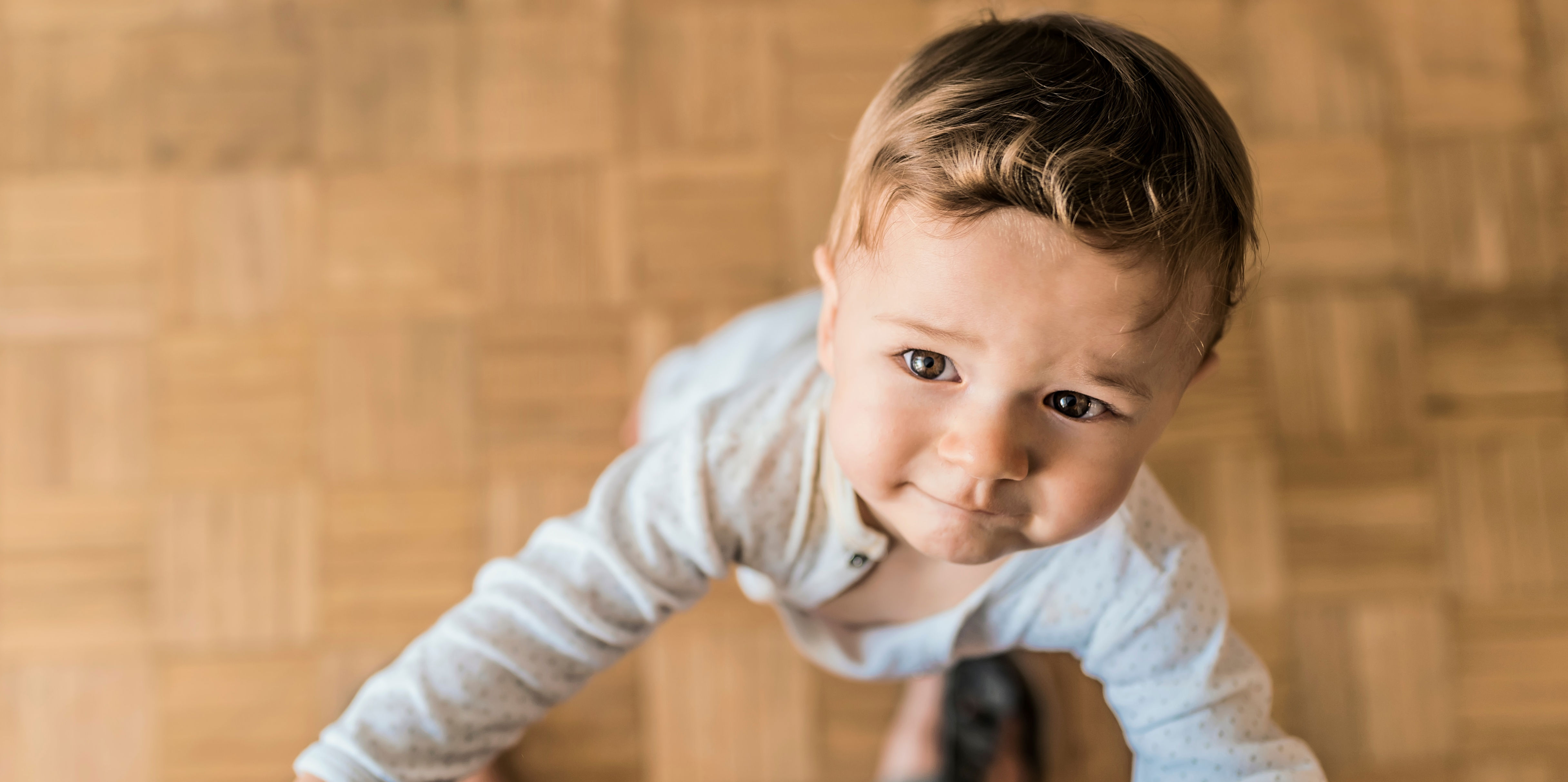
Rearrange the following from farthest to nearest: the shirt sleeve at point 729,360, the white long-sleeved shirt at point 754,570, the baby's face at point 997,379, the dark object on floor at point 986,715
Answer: the dark object on floor at point 986,715
the shirt sleeve at point 729,360
the white long-sleeved shirt at point 754,570
the baby's face at point 997,379

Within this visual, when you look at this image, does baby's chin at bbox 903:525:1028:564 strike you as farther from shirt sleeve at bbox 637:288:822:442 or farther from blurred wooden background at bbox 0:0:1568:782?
blurred wooden background at bbox 0:0:1568:782

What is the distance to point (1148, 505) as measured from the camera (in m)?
0.54

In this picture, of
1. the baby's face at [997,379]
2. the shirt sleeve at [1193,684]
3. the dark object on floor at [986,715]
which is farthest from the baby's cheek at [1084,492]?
the dark object on floor at [986,715]

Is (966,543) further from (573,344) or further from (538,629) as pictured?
(573,344)

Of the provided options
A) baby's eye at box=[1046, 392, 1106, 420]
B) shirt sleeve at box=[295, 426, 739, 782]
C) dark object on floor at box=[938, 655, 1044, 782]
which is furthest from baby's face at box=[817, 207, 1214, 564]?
dark object on floor at box=[938, 655, 1044, 782]

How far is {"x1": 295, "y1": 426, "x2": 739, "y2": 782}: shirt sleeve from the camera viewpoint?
0.49 meters

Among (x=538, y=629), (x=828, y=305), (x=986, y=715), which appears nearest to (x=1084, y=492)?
(x=828, y=305)

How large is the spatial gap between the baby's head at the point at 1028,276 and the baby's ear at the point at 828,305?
1cm

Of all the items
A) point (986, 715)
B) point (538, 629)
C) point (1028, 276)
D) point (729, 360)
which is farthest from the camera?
point (986, 715)

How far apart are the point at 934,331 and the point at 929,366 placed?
0.08 feet

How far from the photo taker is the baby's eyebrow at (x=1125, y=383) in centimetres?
40

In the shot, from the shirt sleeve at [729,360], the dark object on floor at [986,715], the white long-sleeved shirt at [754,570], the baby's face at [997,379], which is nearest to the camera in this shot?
the baby's face at [997,379]

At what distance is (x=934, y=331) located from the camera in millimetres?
407

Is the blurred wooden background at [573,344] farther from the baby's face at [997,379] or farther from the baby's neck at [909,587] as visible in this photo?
the baby's face at [997,379]
